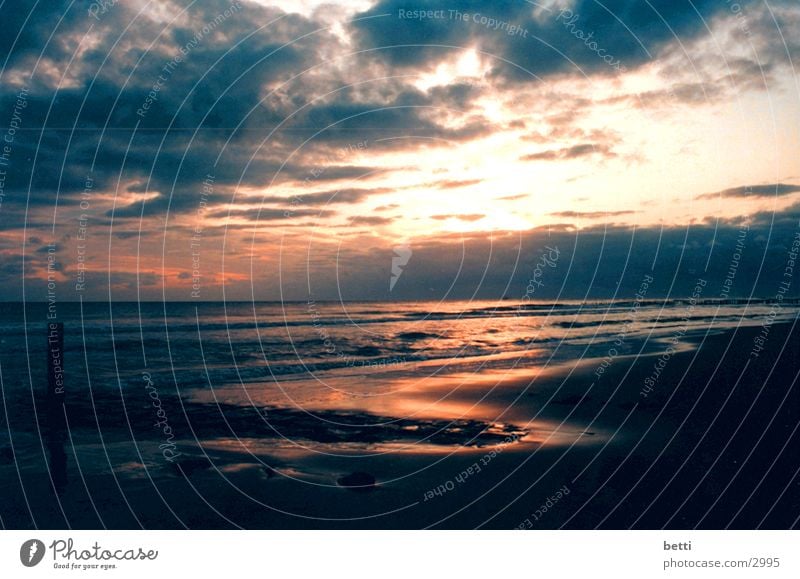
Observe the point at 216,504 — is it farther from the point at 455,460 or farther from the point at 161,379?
the point at 161,379

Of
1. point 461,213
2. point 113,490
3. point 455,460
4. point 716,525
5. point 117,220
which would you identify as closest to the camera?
point 716,525

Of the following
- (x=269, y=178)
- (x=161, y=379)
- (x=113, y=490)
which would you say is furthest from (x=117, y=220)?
(x=113, y=490)
